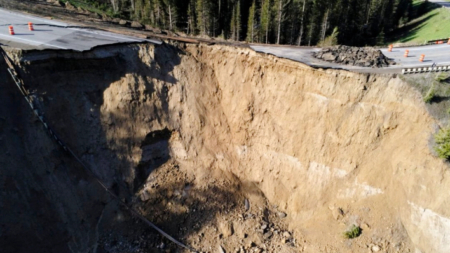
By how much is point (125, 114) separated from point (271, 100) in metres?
8.43

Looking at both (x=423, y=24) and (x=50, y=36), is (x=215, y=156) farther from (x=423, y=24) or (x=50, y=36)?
(x=423, y=24)

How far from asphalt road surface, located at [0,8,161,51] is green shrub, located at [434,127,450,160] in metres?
15.3

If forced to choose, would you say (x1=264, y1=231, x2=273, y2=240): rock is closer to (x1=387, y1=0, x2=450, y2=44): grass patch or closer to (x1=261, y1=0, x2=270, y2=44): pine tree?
(x1=261, y1=0, x2=270, y2=44): pine tree

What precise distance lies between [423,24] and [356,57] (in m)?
32.5

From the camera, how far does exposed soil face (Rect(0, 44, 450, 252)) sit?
13641 millimetres

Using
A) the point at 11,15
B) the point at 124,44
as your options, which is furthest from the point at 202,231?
the point at 11,15

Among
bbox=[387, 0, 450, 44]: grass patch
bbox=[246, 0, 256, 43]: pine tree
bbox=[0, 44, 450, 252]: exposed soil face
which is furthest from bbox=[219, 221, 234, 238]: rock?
bbox=[387, 0, 450, 44]: grass patch

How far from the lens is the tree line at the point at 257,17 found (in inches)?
1201

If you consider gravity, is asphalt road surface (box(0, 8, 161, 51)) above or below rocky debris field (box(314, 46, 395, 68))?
above

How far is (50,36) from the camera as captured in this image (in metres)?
16.5

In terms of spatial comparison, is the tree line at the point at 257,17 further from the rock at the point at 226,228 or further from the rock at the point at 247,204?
the rock at the point at 226,228

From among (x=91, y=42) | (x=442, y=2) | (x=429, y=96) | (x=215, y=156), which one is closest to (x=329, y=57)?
(x=429, y=96)

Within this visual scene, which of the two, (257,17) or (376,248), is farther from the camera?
(257,17)

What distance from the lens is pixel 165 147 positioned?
17141 millimetres
